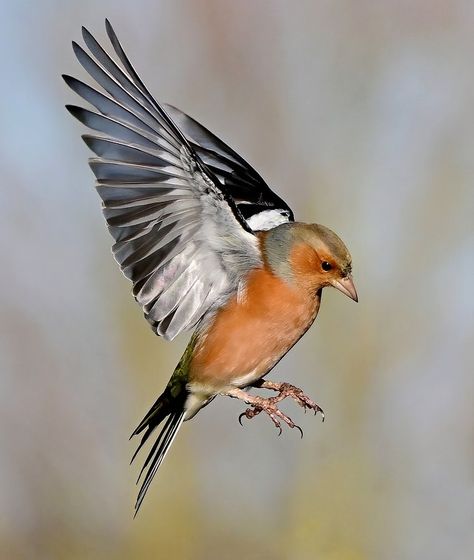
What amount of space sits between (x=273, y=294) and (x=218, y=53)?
261 cm

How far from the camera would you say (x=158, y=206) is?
3.87 m

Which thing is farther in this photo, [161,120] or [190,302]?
[190,302]

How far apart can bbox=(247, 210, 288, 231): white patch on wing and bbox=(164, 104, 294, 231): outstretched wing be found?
0.05ft

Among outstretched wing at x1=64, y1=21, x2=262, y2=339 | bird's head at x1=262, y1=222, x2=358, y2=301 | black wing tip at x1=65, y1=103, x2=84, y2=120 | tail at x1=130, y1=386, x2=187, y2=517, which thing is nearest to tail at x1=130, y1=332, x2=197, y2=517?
tail at x1=130, y1=386, x2=187, y2=517

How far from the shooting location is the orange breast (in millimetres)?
4172

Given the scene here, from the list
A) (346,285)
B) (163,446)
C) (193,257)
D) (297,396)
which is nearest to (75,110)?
(193,257)

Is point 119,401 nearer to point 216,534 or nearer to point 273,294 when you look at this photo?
point 216,534

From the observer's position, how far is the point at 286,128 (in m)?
6.14

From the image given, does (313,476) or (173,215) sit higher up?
(173,215)

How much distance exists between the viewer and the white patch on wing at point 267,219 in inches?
185

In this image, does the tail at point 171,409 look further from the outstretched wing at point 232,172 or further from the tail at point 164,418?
the outstretched wing at point 232,172

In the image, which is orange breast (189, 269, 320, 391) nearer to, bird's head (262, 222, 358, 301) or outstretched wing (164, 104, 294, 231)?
bird's head (262, 222, 358, 301)

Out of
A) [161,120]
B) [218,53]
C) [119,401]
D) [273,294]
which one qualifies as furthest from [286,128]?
[161,120]

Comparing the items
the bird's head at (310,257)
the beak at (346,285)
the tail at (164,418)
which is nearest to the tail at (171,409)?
the tail at (164,418)
